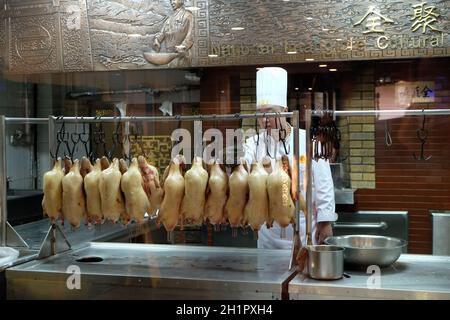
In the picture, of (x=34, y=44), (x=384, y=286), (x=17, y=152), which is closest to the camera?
(x=384, y=286)

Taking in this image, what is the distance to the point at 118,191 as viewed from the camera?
239 centimetres

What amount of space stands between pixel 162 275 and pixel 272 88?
4.55 feet

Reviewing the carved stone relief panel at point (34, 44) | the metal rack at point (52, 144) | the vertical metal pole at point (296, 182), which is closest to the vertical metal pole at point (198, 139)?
the carved stone relief panel at point (34, 44)

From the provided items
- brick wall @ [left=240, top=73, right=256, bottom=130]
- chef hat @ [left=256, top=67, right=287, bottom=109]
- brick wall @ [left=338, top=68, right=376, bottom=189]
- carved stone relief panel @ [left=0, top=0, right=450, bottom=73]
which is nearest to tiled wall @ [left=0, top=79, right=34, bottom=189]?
Result: carved stone relief panel @ [left=0, top=0, right=450, bottom=73]

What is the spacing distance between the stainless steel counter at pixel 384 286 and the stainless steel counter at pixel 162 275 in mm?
101

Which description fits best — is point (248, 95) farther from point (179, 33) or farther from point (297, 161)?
point (297, 161)

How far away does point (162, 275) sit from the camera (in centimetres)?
213

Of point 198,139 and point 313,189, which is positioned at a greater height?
point 198,139

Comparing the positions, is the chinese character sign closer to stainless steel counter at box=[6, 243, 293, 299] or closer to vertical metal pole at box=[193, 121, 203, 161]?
vertical metal pole at box=[193, 121, 203, 161]

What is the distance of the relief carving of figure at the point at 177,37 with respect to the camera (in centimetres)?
362

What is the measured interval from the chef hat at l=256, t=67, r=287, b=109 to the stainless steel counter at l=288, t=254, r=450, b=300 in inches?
47.8

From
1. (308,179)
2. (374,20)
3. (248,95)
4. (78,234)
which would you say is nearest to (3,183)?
(78,234)

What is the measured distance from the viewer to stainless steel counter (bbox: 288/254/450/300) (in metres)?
1.87
